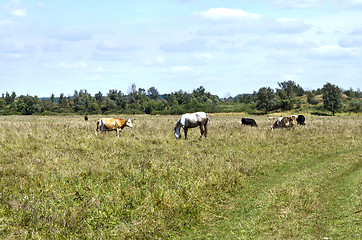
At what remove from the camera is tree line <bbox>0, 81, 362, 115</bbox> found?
89.8 m

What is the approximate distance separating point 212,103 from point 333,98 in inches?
1368

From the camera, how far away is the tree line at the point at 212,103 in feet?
295

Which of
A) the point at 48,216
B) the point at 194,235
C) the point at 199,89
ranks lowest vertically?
the point at 194,235

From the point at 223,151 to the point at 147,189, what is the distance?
7695 mm

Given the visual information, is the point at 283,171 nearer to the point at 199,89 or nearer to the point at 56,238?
the point at 56,238

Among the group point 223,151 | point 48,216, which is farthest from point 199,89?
point 48,216

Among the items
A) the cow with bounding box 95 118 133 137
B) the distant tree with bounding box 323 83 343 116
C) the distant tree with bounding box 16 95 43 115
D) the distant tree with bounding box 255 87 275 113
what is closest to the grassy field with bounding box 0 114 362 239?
the cow with bounding box 95 118 133 137

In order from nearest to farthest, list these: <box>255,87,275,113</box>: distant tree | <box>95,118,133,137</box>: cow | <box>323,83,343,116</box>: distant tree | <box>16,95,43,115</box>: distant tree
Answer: <box>95,118,133,137</box>: cow → <box>323,83,343,116</box>: distant tree → <box>255,87,275,113</box>: distant tree → <box>16,95,43,115</box>: distant tree

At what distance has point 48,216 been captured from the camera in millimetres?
6730

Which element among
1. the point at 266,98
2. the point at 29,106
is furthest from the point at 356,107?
the point at 29,106

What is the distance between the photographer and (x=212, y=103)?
10331 cm

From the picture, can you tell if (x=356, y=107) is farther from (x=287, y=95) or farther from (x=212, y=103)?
(x=212, y=103)

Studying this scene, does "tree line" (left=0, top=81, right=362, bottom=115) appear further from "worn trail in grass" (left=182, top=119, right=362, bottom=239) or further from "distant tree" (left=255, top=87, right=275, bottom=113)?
"worn trail in grass" (left=182, top=119, right=362, bottom=239)

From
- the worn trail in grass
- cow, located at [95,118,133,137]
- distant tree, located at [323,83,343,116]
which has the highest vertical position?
distant tree, located at [323,83,343,116]
